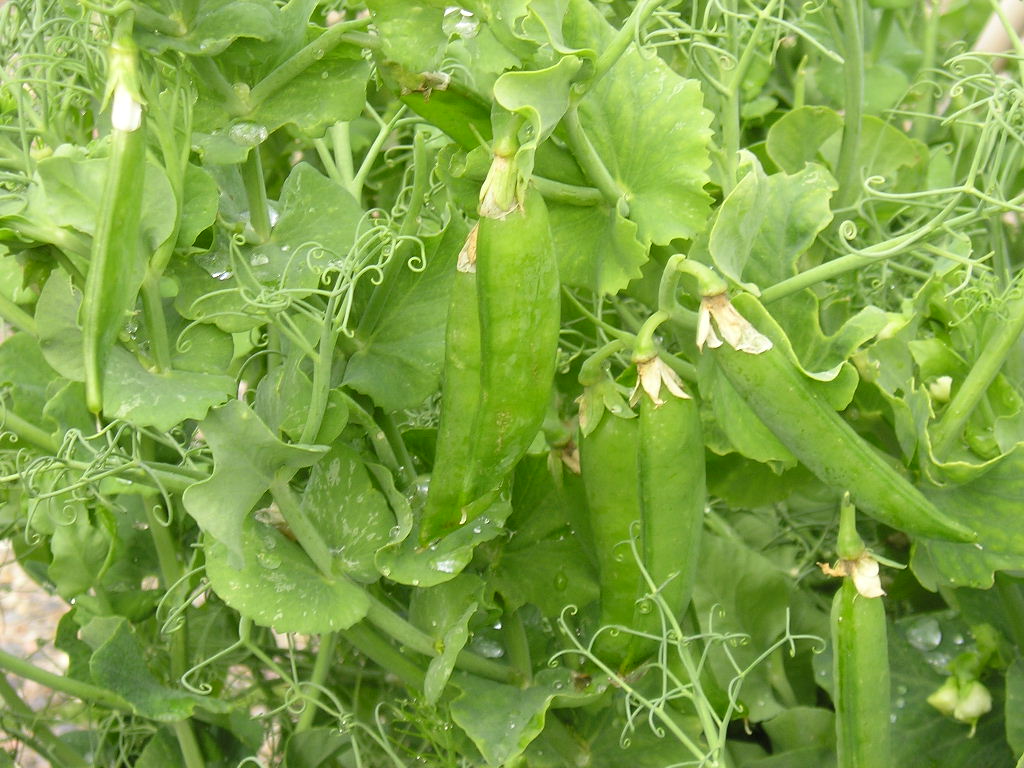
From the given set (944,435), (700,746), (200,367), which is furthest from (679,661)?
(200,367)

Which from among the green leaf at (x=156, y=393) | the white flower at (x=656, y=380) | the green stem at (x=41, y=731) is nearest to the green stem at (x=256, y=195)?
the green leaf at (x=156, y=393)

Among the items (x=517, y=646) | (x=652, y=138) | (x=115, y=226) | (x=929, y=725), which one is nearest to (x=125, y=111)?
(x=115, y=226)

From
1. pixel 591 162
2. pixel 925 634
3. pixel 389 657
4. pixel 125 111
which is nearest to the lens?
pixel 125 111

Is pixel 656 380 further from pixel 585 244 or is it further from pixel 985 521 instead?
pixel 985 521

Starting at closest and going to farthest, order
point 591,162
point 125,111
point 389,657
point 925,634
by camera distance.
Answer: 1. point 125,111
2. point 591,162
3. point 389,657
4. point 925,634

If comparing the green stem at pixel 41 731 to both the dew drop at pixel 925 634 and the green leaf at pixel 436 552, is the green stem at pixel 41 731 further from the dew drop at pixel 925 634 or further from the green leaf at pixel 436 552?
the dew drop at pixel 925 634

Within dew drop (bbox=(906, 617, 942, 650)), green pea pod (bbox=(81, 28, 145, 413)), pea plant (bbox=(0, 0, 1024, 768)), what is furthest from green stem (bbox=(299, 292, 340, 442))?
dew drop (bbox=(906, 617, 942, 650))

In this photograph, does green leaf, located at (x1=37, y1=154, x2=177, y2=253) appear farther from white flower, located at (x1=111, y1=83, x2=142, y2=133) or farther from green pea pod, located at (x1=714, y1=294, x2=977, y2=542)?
green pea pod, located at (x1=714, y1=294, x2=977, y2=542)
